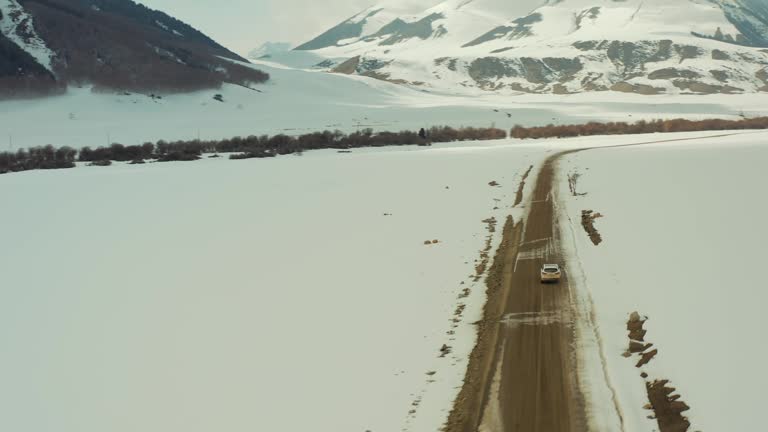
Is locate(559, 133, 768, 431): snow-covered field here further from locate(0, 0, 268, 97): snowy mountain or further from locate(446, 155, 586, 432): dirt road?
locate(0, 0, 268, 97): snowy mountain

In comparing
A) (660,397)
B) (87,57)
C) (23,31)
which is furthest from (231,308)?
(23,31)

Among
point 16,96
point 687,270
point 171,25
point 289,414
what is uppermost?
point 171,25

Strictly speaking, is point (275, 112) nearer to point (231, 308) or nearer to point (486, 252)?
point (486, 252)

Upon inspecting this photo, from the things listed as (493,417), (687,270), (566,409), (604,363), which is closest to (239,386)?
(493,417)

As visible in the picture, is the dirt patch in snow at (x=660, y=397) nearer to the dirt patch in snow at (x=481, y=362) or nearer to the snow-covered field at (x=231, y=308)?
the dirt patch in snow at (x=481, y=362)

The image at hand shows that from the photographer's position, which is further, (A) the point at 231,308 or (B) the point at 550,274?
(B) the point at 550,274

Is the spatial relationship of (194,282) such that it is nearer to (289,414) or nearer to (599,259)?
(289,414)

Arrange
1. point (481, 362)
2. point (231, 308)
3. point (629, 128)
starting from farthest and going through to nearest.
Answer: point (629, 128), point (231, 308), point (481, 362)
